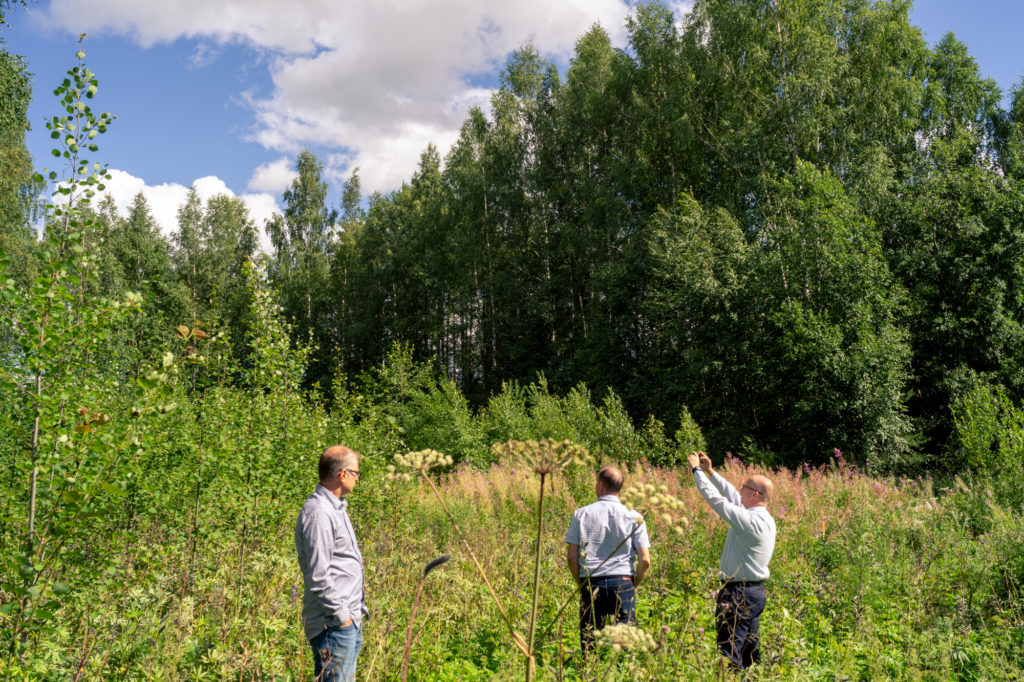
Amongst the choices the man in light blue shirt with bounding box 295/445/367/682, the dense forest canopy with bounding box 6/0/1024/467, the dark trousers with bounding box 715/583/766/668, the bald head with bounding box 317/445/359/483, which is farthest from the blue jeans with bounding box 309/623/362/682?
the dense forest canopy with bounding box 6/0/1024/467

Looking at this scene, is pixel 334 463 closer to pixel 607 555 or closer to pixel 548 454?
pixel 607 555

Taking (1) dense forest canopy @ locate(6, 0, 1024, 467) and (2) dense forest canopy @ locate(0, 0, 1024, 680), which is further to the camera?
(1) dense forest canopy @ locate(6, 0, 1024, 467)

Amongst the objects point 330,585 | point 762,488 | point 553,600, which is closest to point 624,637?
point 330,585

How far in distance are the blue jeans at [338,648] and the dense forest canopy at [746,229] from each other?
769 cm

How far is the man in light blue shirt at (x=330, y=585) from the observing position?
3.14 m

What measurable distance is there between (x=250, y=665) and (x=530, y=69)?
30.3m

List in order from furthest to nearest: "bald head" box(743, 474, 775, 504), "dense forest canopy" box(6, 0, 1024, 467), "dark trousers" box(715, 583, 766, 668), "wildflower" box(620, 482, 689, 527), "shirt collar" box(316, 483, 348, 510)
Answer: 1. "dense forest canopy" box(6, 0, 1024, 467)
2. "bald head" box(743, 474, 775, 504)
3. "dark trousers" box(715, 583, 766, 668)
4. "shirt collar" box(316, 483, 348, 510)
5. "wildflower" box(620, 482, 689, 527)

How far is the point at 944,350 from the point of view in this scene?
60.4 feet

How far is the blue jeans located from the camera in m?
3.08

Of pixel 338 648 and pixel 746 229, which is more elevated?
pixel 746 229

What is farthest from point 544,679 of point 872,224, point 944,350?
point 944,350

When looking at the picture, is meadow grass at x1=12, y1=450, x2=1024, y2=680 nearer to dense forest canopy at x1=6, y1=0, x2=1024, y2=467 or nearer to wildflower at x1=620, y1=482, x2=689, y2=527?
wildflower at x1=620, y1=482, x2=689, y2=527

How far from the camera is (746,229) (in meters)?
21.9

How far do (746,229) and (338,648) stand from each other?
21.7m
